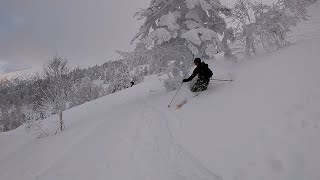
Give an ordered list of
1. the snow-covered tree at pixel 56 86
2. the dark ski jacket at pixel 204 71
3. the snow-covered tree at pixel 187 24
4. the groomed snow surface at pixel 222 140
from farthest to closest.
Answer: the snow-covered tree at pixel 56 86 → the snow-covered tree at pixel 187 24 → the dark ski jacket at pixel 204 71 → the groomed snow surface at pixel 222 140

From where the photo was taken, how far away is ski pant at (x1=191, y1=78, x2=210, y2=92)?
1189cm

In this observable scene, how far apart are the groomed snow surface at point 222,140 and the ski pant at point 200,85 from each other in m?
0.36

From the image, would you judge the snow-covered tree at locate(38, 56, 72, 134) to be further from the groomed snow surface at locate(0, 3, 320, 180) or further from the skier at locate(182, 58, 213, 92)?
the skier at locate(182, 58, 213, 92)

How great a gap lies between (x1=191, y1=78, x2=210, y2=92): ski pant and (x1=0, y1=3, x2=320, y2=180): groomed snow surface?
0.36 m

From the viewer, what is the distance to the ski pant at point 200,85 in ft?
39.0

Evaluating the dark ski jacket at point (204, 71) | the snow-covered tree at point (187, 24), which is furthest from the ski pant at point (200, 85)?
the snow-covered tree at point (187, 24)

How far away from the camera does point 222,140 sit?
22.5 feet

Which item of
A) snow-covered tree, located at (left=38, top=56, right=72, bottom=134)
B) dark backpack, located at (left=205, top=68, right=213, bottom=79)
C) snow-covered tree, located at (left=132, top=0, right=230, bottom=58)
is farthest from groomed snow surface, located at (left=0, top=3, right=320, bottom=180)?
snow-covered tree, located at (left=38, top=56, right=72, bottom=134)

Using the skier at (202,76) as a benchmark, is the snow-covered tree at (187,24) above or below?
above

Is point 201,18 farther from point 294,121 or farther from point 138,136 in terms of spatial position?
point 294,121

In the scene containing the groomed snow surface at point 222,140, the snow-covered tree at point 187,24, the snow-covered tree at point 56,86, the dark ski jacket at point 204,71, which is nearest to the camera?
the groomed snow surface at point 222,140

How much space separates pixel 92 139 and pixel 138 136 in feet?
8.84

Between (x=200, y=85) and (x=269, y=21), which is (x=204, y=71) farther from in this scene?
(x=269, y=21)

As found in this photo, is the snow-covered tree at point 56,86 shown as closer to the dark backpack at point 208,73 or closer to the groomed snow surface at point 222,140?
the groomed snow surface at point 222,140
